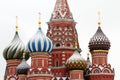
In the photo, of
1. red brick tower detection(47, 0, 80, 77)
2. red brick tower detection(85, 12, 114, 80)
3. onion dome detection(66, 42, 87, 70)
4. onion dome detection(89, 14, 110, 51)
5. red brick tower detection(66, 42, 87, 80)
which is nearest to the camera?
red brick tower detection(66, 42, 87, 80)

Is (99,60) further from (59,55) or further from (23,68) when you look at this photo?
(23,68)

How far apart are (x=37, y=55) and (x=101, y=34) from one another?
308 inches

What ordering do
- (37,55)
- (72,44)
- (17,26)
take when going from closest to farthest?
(37,55) → (72,44) → (17,26)

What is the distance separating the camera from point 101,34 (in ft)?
223

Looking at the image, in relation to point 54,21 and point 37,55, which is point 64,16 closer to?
point 54,21

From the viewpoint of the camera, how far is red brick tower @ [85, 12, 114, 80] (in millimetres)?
66688

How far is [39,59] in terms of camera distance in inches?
2539

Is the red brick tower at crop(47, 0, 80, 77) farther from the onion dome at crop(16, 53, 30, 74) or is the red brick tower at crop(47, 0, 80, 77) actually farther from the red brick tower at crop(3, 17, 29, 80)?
the red brick tower at crop(3, 17, 29, 80)

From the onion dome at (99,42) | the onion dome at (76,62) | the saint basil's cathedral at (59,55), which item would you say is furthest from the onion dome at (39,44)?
the onion dome at (99,42)

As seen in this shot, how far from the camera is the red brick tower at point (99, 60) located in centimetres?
6669

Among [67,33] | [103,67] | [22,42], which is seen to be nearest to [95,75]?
[103,67]

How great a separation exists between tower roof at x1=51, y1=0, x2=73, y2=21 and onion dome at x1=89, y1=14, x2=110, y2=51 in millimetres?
4243

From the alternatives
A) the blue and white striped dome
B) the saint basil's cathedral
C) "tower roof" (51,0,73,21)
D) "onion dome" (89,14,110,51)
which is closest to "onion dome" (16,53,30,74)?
the saint basil's cathedral

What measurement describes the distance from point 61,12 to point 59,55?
490 centimetres
